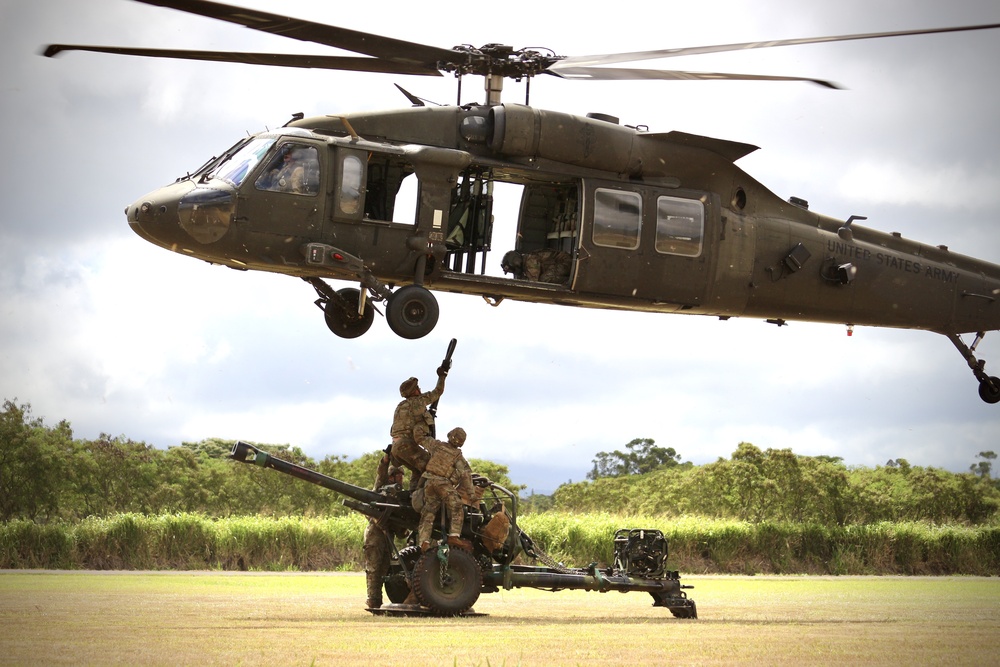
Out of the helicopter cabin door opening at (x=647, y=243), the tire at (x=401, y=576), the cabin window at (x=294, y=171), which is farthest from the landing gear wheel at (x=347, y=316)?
the tire at (x=401, y=576)

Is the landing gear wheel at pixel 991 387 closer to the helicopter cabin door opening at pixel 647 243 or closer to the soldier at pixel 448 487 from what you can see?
the helicopter cabin door opening at pixel 647 243

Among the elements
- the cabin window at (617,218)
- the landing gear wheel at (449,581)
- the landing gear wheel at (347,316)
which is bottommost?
the landing gear wheel at (449,581)

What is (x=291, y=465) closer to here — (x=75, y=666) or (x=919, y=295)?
(x=75, y=666)

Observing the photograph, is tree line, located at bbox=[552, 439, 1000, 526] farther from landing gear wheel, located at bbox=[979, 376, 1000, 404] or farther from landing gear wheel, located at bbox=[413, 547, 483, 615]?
landing gear wheel, located at bbox=[413, 547, 483, 615]

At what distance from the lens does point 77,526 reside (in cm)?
2242

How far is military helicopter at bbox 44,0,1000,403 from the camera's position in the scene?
559 inches

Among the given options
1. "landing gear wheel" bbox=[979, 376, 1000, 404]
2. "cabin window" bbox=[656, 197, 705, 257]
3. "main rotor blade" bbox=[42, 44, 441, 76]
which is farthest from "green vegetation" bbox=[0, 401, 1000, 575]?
"main rotor blade" bbox=[42, 44, 441, 76]

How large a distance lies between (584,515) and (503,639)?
13.6 metres

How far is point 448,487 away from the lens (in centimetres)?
1414

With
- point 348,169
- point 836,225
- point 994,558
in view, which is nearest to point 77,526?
point 348,169

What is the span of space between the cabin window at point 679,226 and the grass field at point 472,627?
4577 millimetres

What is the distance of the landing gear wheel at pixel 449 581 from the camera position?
45.1 feet

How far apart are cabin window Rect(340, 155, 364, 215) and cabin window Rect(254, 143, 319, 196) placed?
0.31 m

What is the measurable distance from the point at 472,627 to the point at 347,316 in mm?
4674
